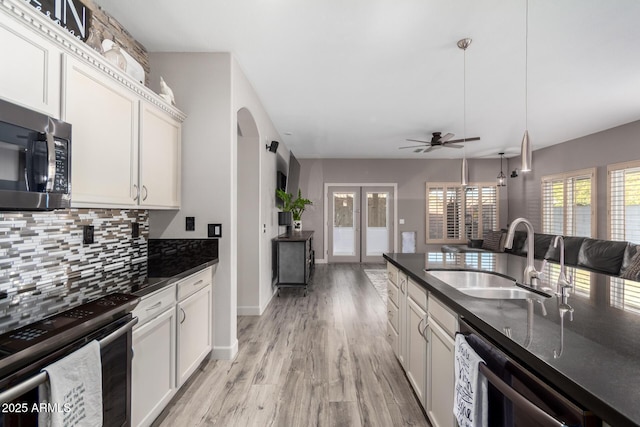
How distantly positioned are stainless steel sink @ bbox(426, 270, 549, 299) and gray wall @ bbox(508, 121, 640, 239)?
4.62 meters

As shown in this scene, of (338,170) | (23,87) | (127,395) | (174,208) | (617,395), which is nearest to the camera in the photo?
(617,395)

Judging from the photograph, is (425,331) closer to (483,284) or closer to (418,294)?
(418,294)

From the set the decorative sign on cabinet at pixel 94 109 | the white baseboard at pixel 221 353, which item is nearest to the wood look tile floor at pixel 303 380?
the white baseboard at pixel 221 353

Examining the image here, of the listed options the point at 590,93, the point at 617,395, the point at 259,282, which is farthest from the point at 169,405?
the point at 590,93

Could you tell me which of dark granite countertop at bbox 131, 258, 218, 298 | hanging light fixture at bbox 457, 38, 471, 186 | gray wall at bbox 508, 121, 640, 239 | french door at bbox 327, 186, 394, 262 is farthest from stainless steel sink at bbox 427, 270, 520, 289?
french door at bbox 327, 186, 394, 262

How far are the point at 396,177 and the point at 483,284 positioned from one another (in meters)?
5.66

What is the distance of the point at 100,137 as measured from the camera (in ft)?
5.21

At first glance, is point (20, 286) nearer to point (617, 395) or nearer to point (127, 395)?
point (127, 395)

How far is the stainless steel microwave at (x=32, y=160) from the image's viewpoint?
1.03 metres

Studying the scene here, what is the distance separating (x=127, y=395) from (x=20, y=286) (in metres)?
0.78

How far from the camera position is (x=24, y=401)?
32.8 inches

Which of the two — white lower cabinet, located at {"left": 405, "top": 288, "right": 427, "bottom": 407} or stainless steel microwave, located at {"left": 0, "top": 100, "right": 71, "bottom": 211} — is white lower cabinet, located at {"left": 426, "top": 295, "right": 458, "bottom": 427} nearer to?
white lower cabinet, located at {"left": 405, "top": 288, "right": 427, "bottom": 407}

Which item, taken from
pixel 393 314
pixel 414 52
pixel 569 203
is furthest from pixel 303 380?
pixel 569 203

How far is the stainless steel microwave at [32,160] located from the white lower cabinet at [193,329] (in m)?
0.90
